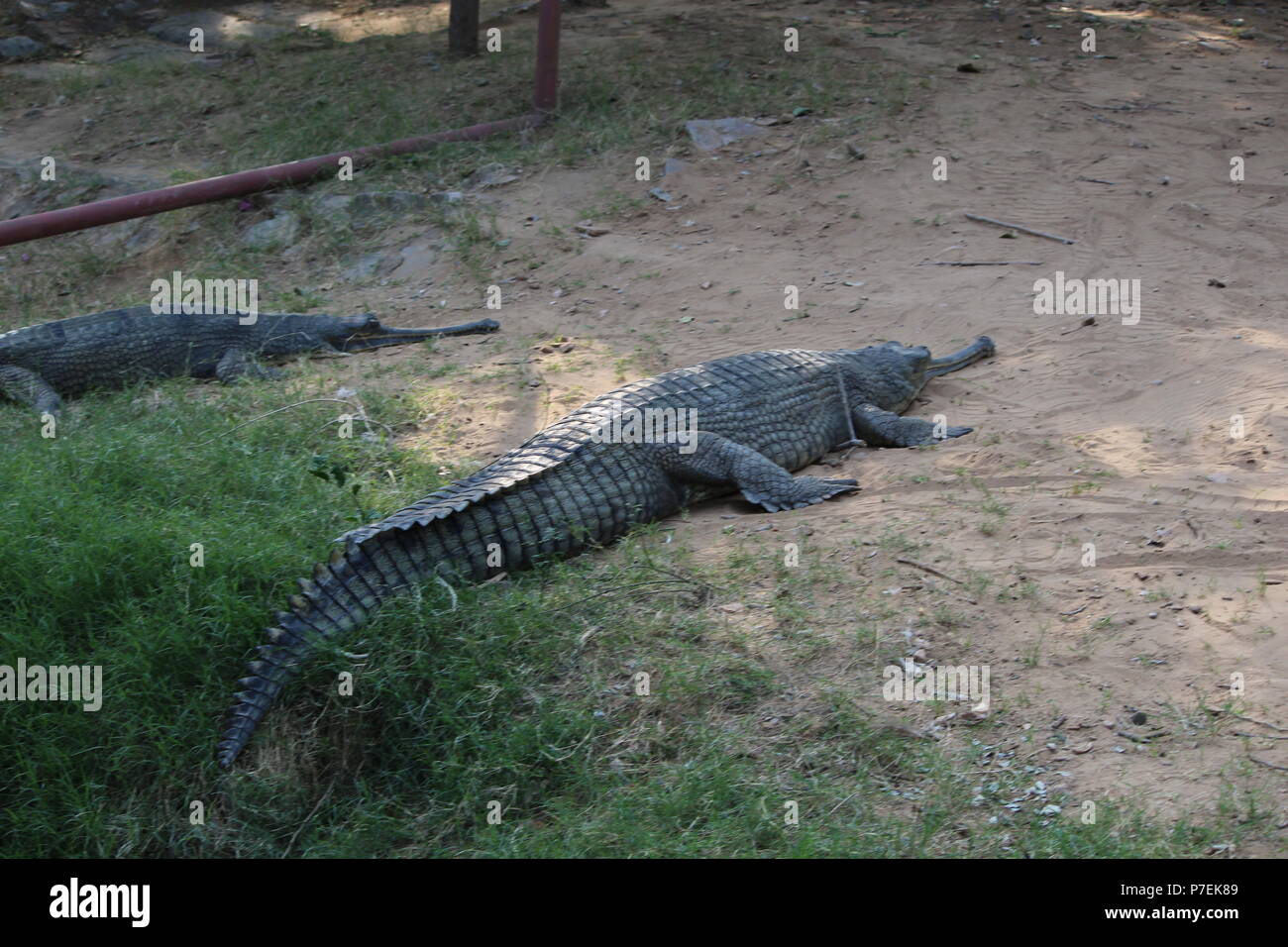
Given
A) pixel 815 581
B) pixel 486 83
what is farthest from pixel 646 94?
pixel 815 581

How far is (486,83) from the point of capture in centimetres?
1121

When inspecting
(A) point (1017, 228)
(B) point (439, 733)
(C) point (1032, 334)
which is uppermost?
(A) point (1017, 228)

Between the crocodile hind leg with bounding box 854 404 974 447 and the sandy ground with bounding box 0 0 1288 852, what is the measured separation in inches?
5.7

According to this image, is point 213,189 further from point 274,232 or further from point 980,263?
point 980,263

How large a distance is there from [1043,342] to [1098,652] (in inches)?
121

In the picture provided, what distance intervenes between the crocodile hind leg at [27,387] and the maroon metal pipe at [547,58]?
15.4 ft

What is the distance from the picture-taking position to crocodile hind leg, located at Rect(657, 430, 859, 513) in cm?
559

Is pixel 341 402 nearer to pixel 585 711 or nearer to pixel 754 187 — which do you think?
pixel 585 711

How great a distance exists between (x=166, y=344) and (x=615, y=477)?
13.4 ft

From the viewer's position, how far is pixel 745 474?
5652 mm

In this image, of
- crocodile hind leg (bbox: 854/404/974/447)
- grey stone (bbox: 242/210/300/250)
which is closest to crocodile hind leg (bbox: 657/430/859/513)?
crocodile hind leg (bbox: 854/404/974/447)

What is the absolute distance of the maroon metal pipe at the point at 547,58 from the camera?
10.0 meters

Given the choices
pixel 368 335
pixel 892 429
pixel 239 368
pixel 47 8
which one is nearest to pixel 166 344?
pixel 239 368
